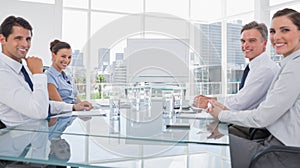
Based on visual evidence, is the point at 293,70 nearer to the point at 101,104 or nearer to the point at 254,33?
the point at 254,33

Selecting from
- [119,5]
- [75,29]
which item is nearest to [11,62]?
[75,29]

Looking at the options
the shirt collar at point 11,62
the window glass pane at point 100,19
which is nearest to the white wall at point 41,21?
the window glass pane at point 100,19

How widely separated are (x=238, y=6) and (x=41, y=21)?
3.99m

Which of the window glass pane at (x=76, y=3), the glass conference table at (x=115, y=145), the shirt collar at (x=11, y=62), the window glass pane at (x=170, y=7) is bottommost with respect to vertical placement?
the glass conference table at (x=115, y=145)

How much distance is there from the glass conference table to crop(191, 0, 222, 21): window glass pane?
497cm

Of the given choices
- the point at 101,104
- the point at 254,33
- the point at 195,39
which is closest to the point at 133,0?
the point at 195,39

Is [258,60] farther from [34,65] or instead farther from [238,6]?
[238,6]

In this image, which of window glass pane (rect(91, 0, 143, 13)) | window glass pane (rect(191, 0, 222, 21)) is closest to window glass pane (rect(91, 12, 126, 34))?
window glass pane (rect(91, 0, 143, 13))

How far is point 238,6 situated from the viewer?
638cm

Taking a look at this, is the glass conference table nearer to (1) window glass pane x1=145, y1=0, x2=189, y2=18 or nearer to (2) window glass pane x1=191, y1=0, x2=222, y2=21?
(1) window glass pane x1=145, y1=0, x2=189, y2=18

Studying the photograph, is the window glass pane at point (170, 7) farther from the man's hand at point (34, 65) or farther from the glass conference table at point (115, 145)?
the glass conference table at point (115, 145)

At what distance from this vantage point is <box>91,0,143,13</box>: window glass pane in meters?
5.82

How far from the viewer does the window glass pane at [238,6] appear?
6.11 meters

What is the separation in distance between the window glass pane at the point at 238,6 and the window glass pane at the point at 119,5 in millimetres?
1968
